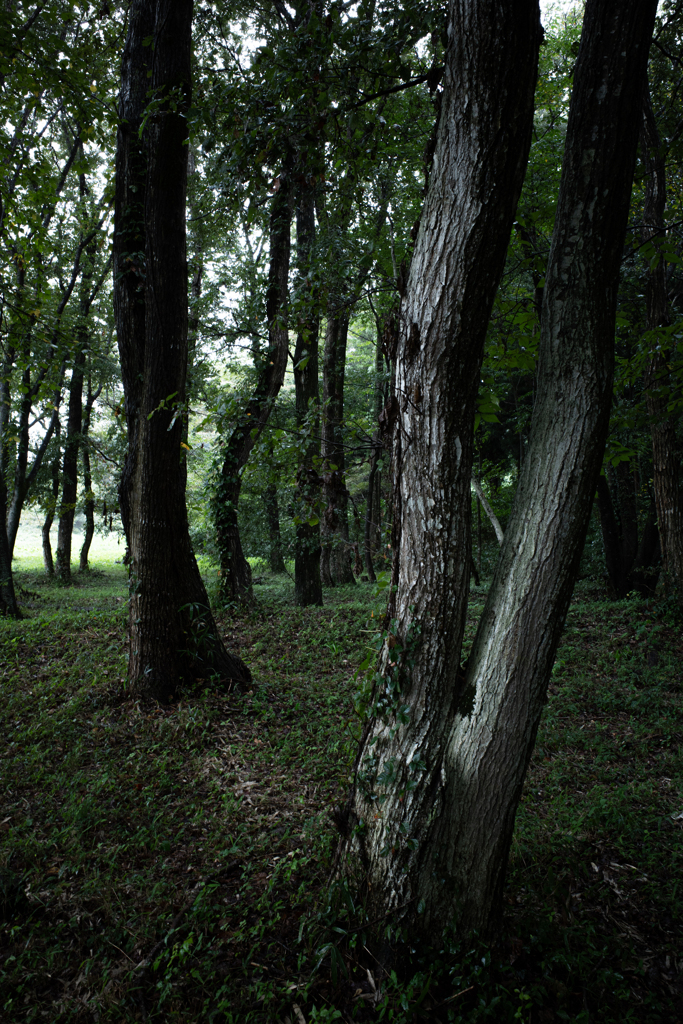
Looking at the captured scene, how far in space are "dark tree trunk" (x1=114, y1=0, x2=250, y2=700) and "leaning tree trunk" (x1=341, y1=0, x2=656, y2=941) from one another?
2.94m

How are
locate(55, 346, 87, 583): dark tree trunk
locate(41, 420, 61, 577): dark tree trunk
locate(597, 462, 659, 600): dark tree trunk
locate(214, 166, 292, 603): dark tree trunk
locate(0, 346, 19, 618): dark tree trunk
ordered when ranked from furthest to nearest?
locate(41, 420, 61, 577): dark tree trunk, locate(55, 346, 87, 583): dark tree trunk, locate(597, 462, 659, 600): dark tree trunk, locate(214, 166, 292, 603): dark tree trunk, locate(0, 346, 19, 618): dark tree trunk

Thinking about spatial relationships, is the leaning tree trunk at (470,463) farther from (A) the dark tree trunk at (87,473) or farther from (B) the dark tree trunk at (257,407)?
(A) the dark tree trunk at (87,473)

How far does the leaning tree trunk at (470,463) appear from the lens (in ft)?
A: 7.38

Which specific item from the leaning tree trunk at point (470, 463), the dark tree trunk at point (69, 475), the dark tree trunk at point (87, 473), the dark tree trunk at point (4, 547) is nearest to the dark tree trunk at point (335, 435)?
the leaning tree trunk at point (470, 463)

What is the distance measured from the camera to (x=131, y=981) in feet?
8.34

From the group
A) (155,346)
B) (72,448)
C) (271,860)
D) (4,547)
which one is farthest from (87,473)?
(271,860)

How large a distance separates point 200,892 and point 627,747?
383 centimetres

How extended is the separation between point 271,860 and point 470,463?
2.80 m

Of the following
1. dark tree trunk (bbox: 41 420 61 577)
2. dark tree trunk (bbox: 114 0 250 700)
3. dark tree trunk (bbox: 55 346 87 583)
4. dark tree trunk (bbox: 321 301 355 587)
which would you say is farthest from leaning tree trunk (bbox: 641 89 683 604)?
dark tree trunk (bbox: 41 420 61 577)

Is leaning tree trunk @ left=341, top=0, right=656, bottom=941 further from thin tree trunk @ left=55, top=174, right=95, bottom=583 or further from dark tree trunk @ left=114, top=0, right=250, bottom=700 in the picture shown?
thin tree trunk @ left=55, top=174, right=95, bottom=583

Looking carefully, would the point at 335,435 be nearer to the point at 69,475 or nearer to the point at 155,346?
the point at 155,346

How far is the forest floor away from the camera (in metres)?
2.43

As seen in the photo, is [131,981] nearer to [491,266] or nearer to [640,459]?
[491,266]

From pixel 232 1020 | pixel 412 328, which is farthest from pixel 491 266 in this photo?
pixel 232 1020
